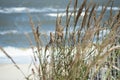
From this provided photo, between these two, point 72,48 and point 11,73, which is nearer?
point 72,48

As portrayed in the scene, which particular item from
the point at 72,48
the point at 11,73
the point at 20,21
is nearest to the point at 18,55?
the point at 11,73

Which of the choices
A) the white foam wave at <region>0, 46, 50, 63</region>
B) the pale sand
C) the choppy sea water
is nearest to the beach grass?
the pale sand

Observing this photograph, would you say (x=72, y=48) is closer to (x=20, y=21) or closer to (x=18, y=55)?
(x=18, y=55)

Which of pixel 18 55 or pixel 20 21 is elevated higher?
pixel 20 21

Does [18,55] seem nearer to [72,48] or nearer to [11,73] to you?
[11,73]

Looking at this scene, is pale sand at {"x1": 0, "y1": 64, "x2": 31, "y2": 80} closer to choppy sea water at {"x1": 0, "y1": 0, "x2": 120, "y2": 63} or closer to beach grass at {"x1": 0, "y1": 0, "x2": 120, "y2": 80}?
choppy sea water at {"x1": 0, "y1": 0, "x2": 120, "y2": 63}

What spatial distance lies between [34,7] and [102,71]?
15.0 m

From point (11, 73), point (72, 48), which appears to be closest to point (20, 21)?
point (11, 73)

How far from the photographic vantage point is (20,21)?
1305 centimetres

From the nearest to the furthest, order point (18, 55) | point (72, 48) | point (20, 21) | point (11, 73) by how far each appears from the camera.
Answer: point (72, 48), point (11, 73), point (18, 55), point (20, 21)

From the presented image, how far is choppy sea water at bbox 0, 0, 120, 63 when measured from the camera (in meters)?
8.41

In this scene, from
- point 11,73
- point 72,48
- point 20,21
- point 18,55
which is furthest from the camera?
point 20,21

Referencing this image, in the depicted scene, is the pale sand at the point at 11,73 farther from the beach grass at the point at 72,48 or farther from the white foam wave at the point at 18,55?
the beach grass at the point at 72,48

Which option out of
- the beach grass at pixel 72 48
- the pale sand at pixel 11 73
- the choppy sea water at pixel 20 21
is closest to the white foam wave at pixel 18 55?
the choppy sea water at pixel 20 21
